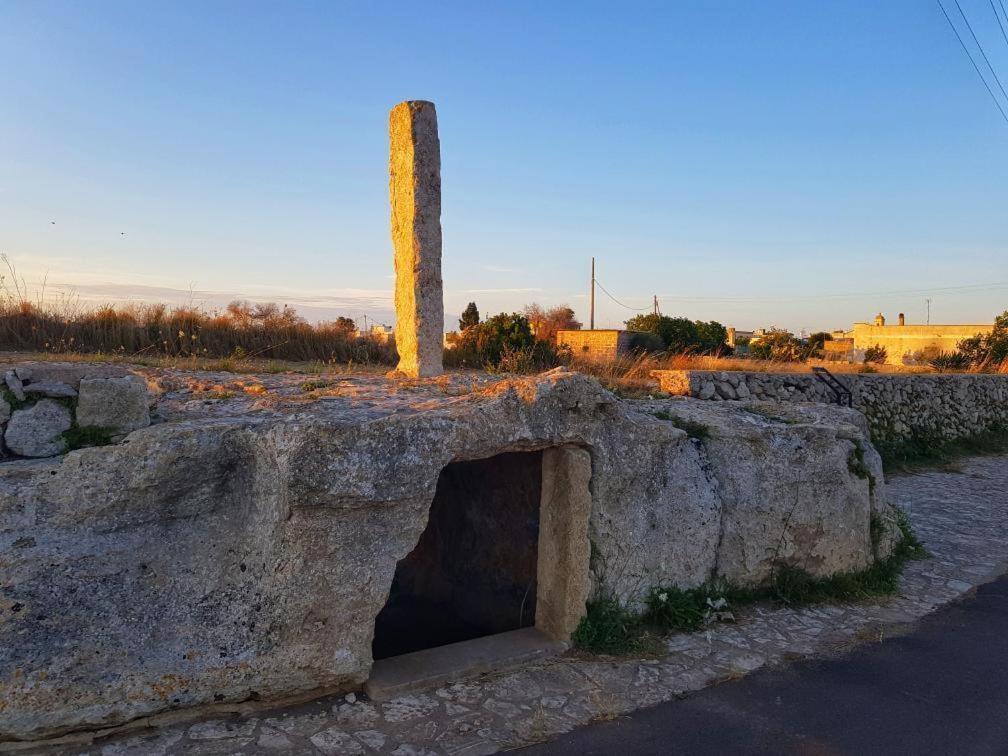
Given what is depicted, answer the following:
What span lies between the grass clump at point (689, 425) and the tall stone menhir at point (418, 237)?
3.22 metres

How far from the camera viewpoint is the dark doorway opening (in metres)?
6.24

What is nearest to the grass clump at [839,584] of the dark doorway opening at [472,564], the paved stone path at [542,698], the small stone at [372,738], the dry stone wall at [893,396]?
the paved stone path at [542,698]

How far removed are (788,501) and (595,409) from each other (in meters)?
2.05

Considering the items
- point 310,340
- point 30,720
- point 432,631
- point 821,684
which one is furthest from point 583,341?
point 30,720

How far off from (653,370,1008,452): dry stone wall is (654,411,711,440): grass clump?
20.6 feet

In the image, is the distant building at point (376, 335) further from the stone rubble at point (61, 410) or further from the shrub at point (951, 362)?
the shrub at point (951, 362)

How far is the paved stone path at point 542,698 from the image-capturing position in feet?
12.3

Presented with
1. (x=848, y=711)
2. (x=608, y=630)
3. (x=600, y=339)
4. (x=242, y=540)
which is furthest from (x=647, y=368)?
(x=242, y=540)

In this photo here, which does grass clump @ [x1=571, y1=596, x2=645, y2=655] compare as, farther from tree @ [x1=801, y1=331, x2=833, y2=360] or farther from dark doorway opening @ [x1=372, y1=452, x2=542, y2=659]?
tree @ [x1=801, y1=331, x2=833, y2=360]

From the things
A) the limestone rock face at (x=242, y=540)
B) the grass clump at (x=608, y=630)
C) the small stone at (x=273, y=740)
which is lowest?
the small stone at (x=273, y=740)

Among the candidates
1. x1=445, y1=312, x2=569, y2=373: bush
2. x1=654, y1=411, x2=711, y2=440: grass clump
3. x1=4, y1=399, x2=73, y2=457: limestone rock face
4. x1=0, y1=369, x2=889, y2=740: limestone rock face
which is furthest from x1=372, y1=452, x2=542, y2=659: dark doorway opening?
x1=445, y1=312, x2=569, y2=373: bush

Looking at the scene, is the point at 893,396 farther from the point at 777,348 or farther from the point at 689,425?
the point at 777,348

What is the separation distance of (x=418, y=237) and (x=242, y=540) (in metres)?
4.82

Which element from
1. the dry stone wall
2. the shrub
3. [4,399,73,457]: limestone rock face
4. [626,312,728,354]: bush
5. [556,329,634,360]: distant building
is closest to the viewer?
[4,399,73,457]: limestone rock face
